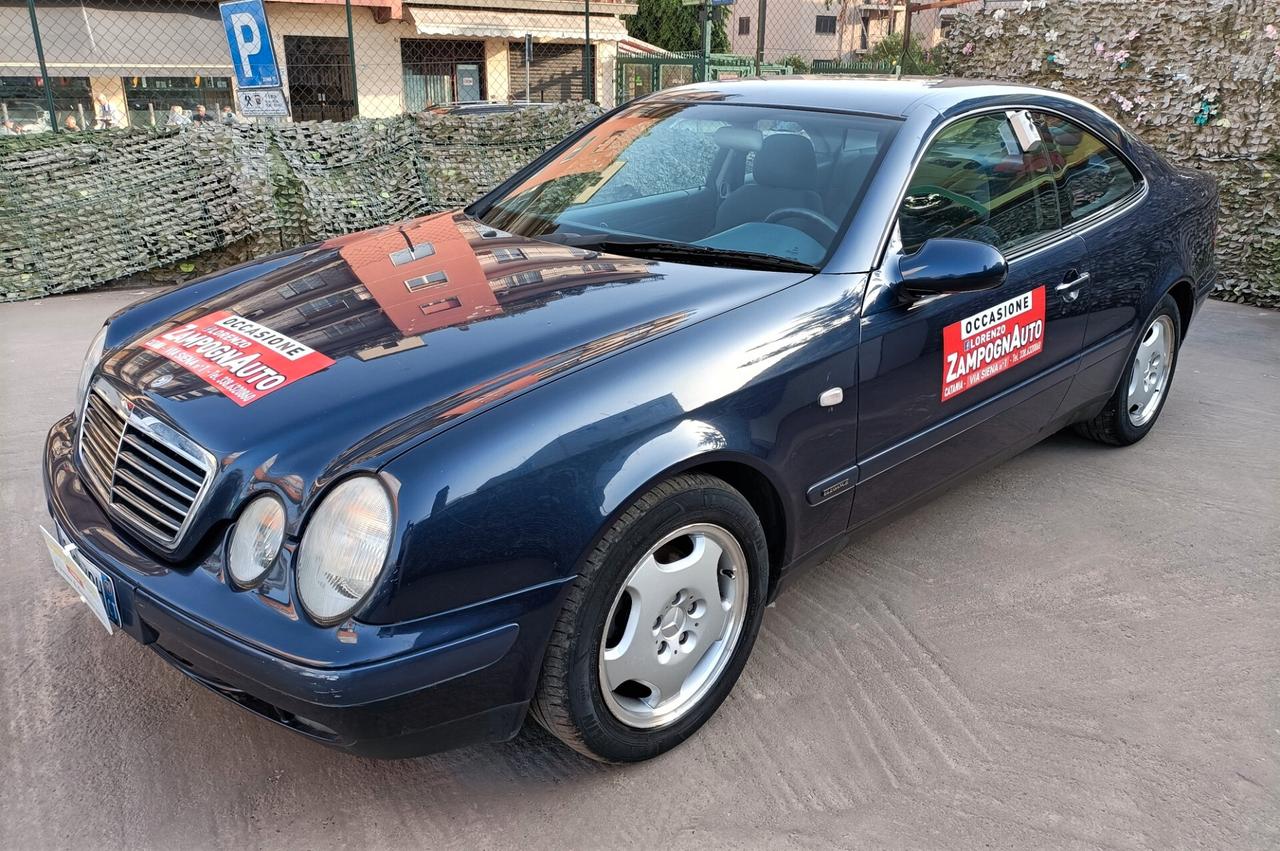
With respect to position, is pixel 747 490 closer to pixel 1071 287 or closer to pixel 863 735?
pixel 863 735

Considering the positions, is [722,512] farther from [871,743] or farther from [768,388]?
[871,743]

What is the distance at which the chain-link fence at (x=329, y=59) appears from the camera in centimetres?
801

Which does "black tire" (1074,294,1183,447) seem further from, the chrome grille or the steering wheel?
the chrome grille

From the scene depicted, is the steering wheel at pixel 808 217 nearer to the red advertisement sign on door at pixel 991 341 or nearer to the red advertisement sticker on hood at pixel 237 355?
the red advertisement sign on door at pixel 991 341

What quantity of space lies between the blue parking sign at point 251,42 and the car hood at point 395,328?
13.1 ft

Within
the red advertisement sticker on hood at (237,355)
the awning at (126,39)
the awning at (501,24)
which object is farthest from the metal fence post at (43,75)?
the awning at (501,24)

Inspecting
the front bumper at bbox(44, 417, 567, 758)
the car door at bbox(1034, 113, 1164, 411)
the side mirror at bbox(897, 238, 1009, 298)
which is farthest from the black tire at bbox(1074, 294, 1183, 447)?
the front bumper at bbox(44, 417, 567, 758)

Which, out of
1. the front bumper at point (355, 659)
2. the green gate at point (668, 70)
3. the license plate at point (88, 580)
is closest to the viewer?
the front bumper at point (355, 659)

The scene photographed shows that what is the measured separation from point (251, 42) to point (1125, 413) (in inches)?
225

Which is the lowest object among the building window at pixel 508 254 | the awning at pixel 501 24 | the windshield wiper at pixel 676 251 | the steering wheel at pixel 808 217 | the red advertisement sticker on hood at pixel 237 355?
the red advertisement sticker on hood at pixel 237 355

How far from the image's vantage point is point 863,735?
2654 mm

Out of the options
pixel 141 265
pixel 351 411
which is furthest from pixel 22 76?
pixel 351 411

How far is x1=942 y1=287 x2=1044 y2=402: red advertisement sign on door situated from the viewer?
3053 millimetres

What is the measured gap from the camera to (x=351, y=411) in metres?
2.16
